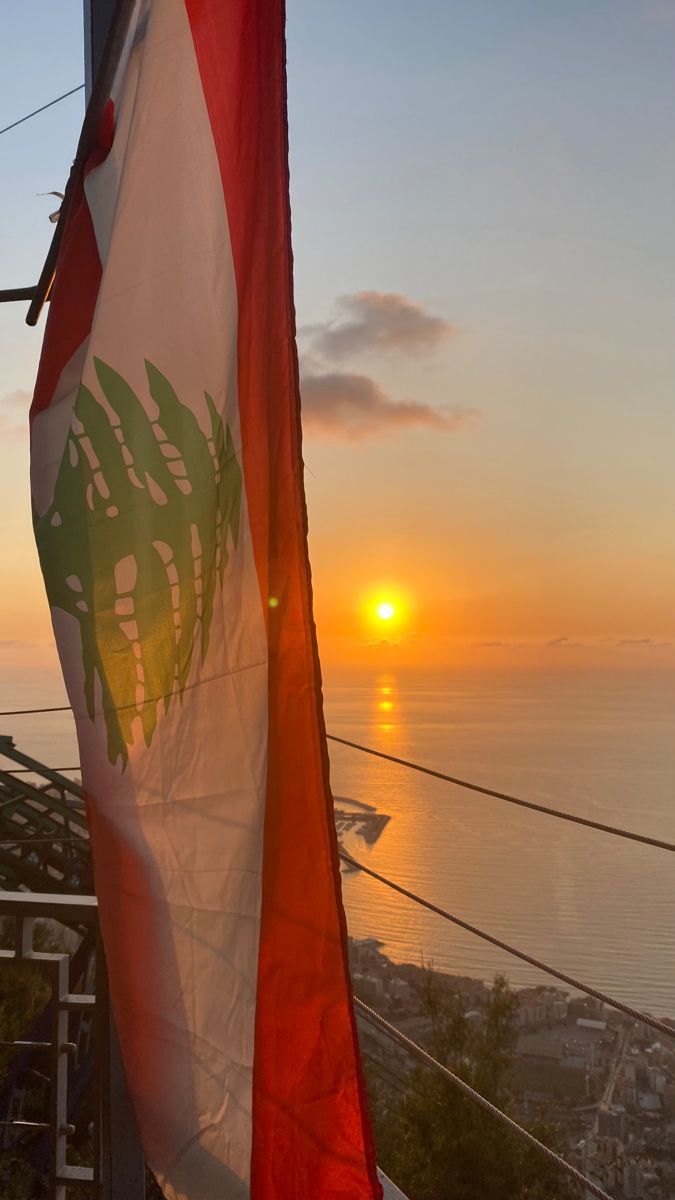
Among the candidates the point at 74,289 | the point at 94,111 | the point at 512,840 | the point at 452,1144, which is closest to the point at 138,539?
the point at 74,289

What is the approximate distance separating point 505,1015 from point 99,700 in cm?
1719

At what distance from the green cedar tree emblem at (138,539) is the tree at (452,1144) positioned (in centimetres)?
1218

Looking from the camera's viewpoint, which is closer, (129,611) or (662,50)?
(129,611)

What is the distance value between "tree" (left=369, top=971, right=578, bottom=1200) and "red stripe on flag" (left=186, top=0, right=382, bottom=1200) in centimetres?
1200

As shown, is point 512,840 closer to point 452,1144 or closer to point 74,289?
point 452,1144

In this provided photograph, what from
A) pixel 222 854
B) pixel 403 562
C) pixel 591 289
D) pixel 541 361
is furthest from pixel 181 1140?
pixel 403 562

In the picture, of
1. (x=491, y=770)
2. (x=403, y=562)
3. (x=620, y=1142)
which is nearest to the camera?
(x=620, y=1142)

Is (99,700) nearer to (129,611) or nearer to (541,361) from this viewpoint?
(129,611)

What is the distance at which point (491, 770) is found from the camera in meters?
54.9

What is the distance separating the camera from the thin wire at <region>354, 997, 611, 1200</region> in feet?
4.37

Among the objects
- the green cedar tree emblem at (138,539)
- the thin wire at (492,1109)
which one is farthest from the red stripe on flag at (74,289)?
the thin wire at (492,1109)

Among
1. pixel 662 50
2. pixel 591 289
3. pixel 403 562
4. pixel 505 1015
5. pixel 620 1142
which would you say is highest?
pixel 591 289

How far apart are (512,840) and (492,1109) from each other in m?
47.4

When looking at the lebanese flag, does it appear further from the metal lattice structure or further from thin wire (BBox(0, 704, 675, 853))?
the metal lattice structure
